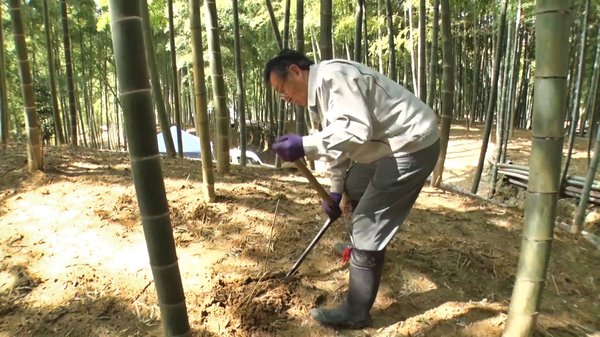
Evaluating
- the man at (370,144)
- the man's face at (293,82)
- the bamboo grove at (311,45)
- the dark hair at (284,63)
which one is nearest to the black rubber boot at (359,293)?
the man at (370,144)

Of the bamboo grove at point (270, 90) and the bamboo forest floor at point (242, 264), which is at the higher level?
the bamboo grove at point (270, 90)

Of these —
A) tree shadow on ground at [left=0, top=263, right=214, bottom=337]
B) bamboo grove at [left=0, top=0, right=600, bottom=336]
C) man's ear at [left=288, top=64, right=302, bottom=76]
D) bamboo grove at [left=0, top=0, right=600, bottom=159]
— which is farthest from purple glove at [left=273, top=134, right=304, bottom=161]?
bamboo grove at [left=0, top=0, right=600, bottom=159]

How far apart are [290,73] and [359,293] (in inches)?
46.0

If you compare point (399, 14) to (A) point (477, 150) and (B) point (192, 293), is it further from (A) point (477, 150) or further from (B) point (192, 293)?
(B) point (192, 293)

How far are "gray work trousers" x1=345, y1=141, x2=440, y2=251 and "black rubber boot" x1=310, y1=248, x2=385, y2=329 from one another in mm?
65

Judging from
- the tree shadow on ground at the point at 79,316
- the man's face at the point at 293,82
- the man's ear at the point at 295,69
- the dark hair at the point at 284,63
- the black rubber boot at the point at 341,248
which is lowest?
the tree shadow on ground at the point at 79,316

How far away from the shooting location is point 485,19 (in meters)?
13.3

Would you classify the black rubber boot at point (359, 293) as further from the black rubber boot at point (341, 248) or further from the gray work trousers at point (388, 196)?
the black rubber boot at point (341, 248)

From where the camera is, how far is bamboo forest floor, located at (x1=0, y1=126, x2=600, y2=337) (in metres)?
2.22

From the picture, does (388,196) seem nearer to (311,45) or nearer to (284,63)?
(284,63)

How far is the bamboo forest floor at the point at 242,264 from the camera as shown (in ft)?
7.29

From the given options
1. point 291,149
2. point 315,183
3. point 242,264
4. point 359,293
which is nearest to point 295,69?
point 291,149

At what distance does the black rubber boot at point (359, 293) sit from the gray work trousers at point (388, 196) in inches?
2.6

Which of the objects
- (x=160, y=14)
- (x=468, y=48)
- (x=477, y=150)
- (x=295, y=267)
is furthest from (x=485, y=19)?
(x=295, y=267)
